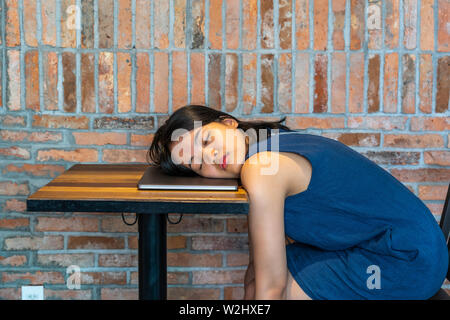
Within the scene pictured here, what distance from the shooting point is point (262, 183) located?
1.25 metres

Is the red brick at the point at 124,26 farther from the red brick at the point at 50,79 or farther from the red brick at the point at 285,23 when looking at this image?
the red brick at the point at 285,23

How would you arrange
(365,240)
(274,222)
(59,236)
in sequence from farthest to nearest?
(59,236)
(365,240)
(274,222)

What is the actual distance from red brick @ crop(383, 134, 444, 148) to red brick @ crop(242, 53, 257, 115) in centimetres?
62

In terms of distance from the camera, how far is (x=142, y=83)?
80.1 inches

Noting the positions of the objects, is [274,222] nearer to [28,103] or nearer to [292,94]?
[292,94]

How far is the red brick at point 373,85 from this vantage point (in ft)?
6.74

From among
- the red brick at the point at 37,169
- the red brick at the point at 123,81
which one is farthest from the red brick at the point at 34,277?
the red brick at the point at 123,81

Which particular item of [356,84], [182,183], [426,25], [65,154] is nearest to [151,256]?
[182,183]

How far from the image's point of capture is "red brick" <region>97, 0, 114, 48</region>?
200cm

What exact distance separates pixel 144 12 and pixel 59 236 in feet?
3.52

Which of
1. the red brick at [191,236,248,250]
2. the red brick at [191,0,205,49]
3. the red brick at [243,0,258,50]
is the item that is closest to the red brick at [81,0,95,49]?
the red brick at [191,0,205,49]

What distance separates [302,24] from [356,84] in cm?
36

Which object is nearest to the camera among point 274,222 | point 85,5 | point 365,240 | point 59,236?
point 274,222
